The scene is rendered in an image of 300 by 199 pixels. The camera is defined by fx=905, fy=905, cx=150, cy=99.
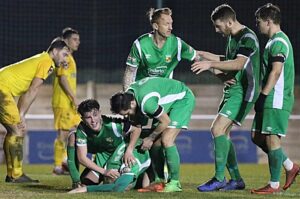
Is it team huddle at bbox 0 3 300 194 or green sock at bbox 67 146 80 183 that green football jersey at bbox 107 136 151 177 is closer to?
team huddle at bbox 0 3 300 194

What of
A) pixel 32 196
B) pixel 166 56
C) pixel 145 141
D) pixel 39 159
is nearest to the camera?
pixel 32 196

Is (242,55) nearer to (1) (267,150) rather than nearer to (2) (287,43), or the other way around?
(2) (287,43)

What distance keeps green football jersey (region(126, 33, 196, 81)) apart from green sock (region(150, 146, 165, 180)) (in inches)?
37.5

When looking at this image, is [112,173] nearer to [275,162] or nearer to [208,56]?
[275,162]

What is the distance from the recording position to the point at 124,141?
29.7 ft

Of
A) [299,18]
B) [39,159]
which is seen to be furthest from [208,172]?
[299,18]

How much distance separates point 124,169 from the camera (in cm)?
884

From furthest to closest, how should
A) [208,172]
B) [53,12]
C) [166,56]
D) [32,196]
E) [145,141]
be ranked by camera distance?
[53,12], [208,172], [166,56], [145,141], [32,196]

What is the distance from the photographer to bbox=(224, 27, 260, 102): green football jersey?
9.19 meters

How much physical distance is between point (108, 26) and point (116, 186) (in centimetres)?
927

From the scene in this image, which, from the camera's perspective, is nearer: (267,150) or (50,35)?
(267,150)

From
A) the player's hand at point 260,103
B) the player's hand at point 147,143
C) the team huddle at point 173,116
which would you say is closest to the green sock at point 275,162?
the team huddle at point 173,116

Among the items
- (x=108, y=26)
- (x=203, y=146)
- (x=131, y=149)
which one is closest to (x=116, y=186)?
(x=131, y=149)

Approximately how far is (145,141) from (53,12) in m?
9.02
